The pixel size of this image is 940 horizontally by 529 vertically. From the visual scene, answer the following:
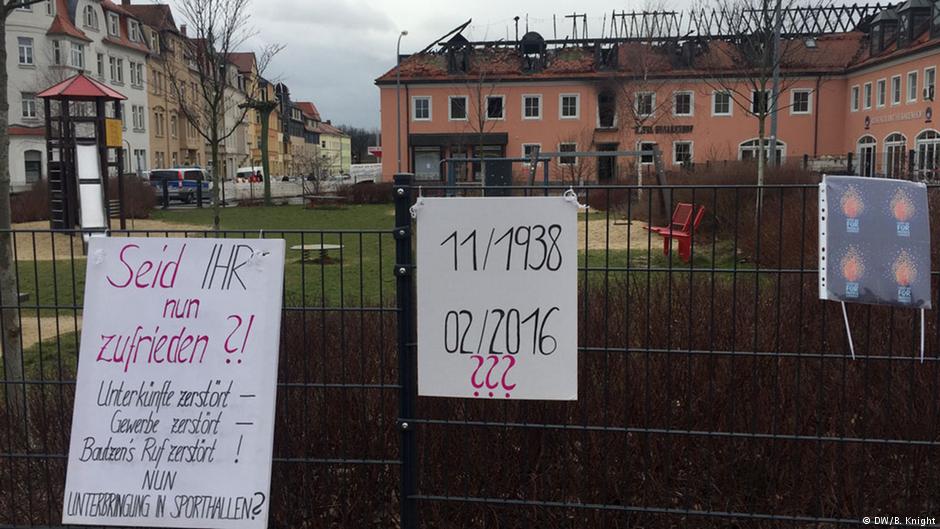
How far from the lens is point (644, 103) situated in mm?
41281

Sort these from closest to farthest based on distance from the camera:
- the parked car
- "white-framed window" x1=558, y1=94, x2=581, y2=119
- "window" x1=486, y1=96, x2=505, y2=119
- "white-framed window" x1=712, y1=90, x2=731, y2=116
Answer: the parked car
"white-framed window" x1=712, y1=90, x2=731, y2=116
"white-framed window" x1=558, y1=94, x2=581, y2=119
"window" x1=486, y1=96, x2=505, y2=119

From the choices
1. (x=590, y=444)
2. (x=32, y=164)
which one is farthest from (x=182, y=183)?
(x=590, y=444)

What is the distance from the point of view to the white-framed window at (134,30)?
57.9 metres

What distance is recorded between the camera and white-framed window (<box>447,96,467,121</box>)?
48500 mm

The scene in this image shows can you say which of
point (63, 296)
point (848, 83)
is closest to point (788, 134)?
point (848, 83)

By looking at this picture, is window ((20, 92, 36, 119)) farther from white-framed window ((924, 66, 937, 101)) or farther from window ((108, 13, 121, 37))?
white-framed window ((924, 66, 937, 101))

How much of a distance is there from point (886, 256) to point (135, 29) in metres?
63.4

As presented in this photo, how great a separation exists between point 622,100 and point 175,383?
1737 inches

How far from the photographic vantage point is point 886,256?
295 centimetres

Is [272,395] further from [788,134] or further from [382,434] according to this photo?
[788,134]

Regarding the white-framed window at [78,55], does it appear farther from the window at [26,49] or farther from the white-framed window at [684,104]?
the white-framed window at [684,104]

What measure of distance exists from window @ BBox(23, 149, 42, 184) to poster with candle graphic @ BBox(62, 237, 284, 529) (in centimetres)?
5101

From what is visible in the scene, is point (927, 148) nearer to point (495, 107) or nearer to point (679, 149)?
point (679, 149)

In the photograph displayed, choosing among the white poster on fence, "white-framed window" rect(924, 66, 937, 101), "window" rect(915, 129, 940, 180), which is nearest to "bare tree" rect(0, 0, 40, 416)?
the white poster on fence
